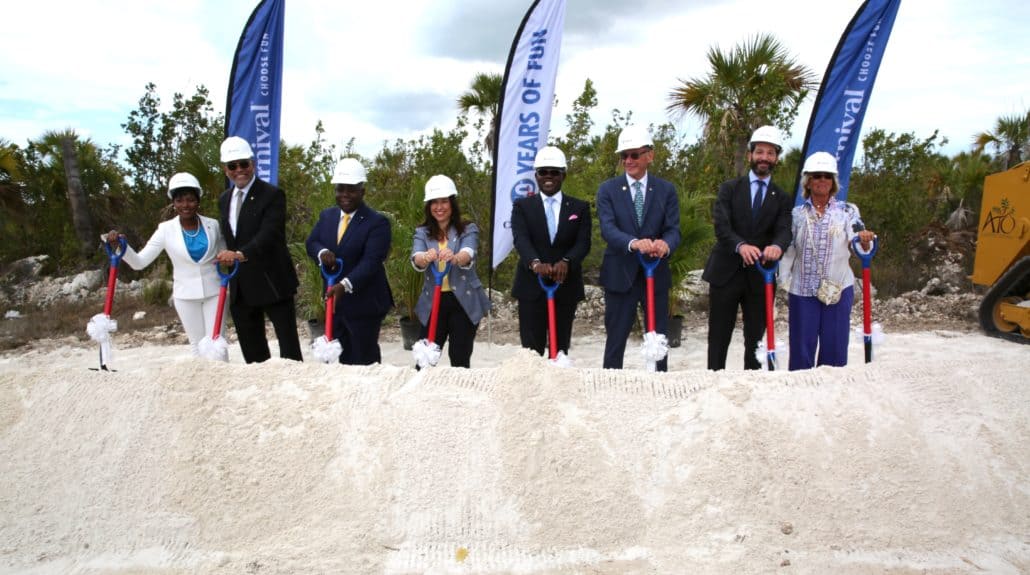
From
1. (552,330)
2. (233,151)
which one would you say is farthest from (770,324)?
(233,151)

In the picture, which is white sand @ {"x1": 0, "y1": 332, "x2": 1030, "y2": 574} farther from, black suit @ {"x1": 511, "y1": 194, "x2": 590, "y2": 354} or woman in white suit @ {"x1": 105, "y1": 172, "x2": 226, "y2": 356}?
black suit @ {"x1": 511, "y1": 194, "x2": 590, "y2": 354}

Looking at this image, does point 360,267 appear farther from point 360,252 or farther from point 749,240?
point 749,240

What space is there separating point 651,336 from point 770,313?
76cm

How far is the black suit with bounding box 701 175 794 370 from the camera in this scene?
4.12 meters

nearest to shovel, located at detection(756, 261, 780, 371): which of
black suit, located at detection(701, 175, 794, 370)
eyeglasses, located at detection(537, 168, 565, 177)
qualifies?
black suit, located at detection(701, 175, 794, 370)

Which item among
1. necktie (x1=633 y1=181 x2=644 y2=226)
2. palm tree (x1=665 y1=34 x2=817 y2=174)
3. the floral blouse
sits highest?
palm tree (x1=665 y1=34 x2=817 y2=174)

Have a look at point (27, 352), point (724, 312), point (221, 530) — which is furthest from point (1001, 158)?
point (27, 352)

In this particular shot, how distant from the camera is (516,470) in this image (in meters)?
2.95

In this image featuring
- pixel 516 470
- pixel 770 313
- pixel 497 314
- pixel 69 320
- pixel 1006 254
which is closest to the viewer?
pixel 516 470

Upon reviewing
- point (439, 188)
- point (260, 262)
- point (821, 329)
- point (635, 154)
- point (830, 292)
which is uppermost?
point (635, 154)

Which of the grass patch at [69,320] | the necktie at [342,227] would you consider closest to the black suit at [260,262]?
the necktie at [342,227]

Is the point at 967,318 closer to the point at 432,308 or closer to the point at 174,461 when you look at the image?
the point at 432,308

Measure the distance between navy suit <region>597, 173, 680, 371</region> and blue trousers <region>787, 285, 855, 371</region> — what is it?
824 mm

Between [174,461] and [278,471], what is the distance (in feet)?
1.68
